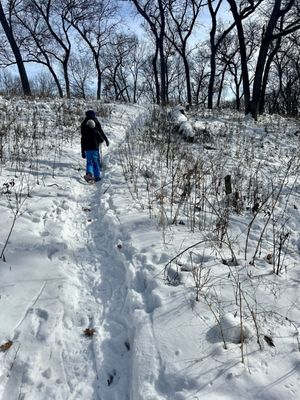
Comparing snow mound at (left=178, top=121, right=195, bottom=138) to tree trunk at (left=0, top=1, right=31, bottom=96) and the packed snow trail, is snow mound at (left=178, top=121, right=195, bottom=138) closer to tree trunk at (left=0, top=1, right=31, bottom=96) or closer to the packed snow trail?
the packed snow trail

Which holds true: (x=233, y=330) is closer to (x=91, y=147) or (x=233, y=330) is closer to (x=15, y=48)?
(x=91, y=147)

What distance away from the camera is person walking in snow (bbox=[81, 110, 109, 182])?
666 centimetres

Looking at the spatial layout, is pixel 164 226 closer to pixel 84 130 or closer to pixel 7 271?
pixel 7 271

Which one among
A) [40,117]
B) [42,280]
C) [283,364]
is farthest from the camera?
[40,117]

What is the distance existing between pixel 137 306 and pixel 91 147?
4668 millimetres

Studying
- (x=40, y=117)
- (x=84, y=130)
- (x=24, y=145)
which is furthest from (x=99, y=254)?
(x=40, y=117)

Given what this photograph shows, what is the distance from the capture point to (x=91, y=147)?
6.88 meters

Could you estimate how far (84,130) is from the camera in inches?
276

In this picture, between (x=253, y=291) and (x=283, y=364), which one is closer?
(x=283, y=364)

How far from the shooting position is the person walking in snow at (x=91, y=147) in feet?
21.9

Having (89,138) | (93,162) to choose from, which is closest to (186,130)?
(89,138)

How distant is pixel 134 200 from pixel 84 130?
2557mm

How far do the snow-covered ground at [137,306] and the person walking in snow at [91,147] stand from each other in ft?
4.88

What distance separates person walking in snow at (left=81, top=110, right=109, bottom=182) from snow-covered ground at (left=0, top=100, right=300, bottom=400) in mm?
1487
